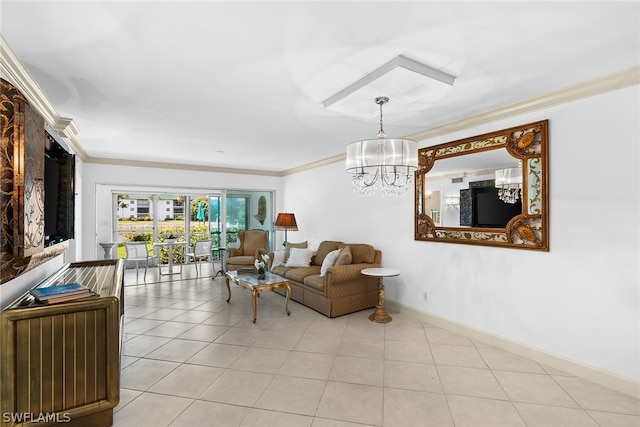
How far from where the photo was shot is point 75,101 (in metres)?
2.98

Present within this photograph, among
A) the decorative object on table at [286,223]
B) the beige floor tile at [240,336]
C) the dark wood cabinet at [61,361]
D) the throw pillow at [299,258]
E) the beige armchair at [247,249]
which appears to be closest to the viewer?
the dark wood cabinet at [61,361]

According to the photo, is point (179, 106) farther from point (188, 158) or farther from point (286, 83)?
point (188, 158)

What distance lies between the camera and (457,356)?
3.09 metres

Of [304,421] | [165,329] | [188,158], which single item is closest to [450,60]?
[304,421]

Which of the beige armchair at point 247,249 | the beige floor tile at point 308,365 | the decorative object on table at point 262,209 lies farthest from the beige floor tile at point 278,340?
A: the decorative object on table at point 262,209

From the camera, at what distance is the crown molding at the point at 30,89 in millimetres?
2053

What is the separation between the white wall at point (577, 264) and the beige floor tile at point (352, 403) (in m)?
1.68

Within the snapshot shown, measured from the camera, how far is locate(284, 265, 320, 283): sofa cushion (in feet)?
16.1

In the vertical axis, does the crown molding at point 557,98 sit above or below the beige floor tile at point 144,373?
above

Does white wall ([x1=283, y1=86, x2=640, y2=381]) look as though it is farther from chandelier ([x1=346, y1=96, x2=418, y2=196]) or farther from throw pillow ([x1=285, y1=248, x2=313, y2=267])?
throw pillow ([x1=285, y1=248, x2=313, y2=267])

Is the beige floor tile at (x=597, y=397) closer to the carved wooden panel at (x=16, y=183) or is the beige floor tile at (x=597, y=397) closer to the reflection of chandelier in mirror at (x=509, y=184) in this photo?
the reflection of chandelier in mirror at (x=509, y=184)

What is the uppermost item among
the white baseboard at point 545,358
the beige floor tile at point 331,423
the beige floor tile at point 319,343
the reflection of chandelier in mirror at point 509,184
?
the reflection of chandelier in mirror at point 509,184

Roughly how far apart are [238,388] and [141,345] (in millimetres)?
1509

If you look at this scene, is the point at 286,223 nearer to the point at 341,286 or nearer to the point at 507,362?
the point at 341,286
